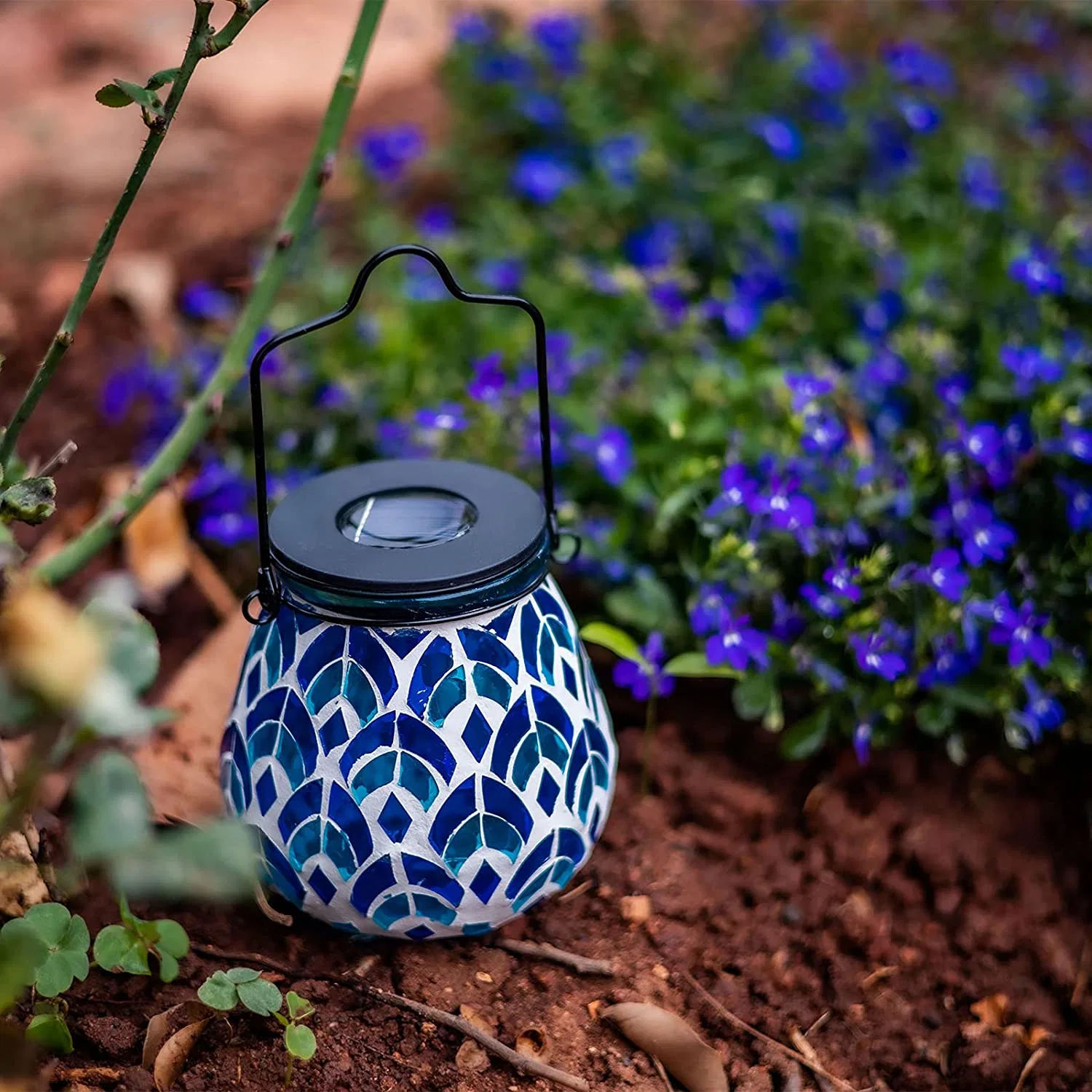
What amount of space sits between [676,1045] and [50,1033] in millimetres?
621

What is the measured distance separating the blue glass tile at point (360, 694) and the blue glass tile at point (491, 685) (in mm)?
103

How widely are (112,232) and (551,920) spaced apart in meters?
0.91

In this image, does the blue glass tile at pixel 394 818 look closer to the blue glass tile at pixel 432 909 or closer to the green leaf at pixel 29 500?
the blue glass tile at pixel 432 909

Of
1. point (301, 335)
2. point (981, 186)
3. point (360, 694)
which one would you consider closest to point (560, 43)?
point (981, 186)

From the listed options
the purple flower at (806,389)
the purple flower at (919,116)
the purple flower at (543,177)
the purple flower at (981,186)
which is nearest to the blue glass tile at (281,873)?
the purple flower at (806,389)

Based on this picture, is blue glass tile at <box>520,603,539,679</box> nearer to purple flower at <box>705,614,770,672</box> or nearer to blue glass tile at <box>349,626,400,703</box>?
blue glass tile at <box>349,626,400,703</box>

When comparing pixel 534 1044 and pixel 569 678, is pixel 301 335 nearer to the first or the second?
pixel 569 678

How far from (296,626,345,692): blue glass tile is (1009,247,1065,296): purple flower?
1477mm

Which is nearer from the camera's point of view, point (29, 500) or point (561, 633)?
point (29, 500)

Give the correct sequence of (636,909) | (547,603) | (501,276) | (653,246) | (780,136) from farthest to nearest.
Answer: (780,136)
(653,246)
(501,276)
(636,909)
(547,603)

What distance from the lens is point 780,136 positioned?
2.85 metres

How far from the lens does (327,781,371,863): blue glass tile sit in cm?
128

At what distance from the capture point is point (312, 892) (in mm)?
1335

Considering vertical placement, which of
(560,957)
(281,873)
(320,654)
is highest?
(320,654)
